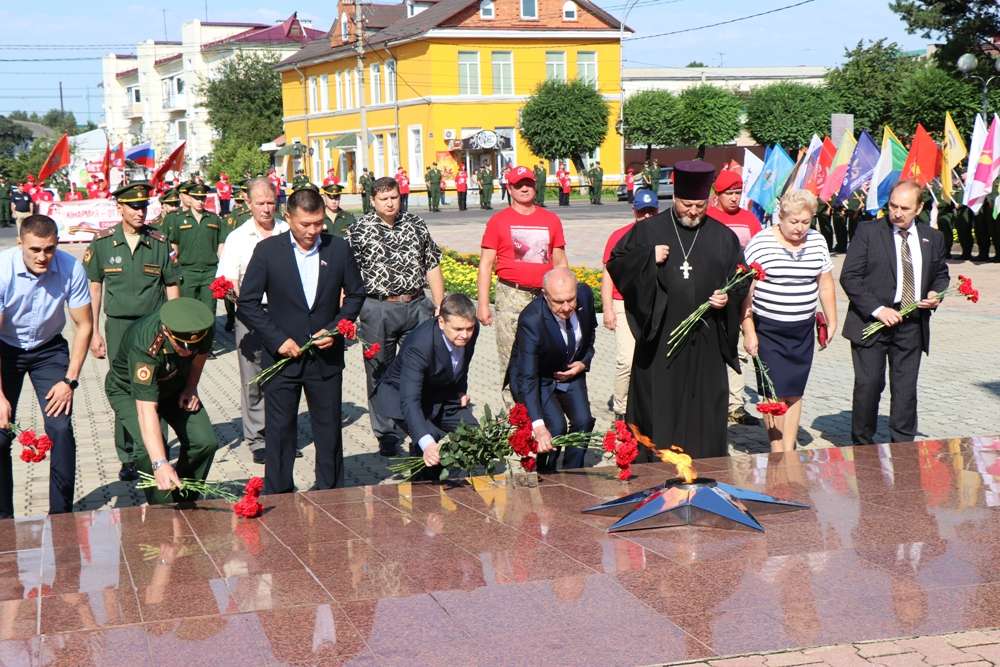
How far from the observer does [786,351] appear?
25.8 feet

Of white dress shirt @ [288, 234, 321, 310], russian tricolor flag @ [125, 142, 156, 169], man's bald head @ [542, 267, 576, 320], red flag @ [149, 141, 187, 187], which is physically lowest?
man's bald head @ [542, 267, 576, 320]

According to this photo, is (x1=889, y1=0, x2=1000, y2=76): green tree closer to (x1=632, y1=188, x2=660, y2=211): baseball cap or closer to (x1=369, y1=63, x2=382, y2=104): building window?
(x1=369, y1=63, x2=382, y2=104): building window

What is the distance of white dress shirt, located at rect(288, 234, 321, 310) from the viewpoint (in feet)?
23.3

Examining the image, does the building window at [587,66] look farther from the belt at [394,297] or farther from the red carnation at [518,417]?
the red carnation at [518,417]

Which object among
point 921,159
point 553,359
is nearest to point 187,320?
point 553,359

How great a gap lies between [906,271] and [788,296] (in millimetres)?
778

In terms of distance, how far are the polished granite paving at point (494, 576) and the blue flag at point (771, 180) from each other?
42.4ft

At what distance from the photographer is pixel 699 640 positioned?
4.50 m

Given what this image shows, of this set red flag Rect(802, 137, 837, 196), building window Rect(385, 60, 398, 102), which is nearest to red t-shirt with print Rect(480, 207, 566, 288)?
red flag Rect(802, 137, 837, 196)

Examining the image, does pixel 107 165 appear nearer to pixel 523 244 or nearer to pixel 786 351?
pixel 523 244

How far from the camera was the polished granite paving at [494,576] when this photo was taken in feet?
14.9

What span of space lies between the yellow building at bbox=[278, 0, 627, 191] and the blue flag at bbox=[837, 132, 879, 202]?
32814 mm

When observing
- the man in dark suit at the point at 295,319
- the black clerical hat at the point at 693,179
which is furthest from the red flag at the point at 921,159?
the man in dark suit at the point at 295,319

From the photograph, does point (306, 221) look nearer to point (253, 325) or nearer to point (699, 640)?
point (253, 325)
